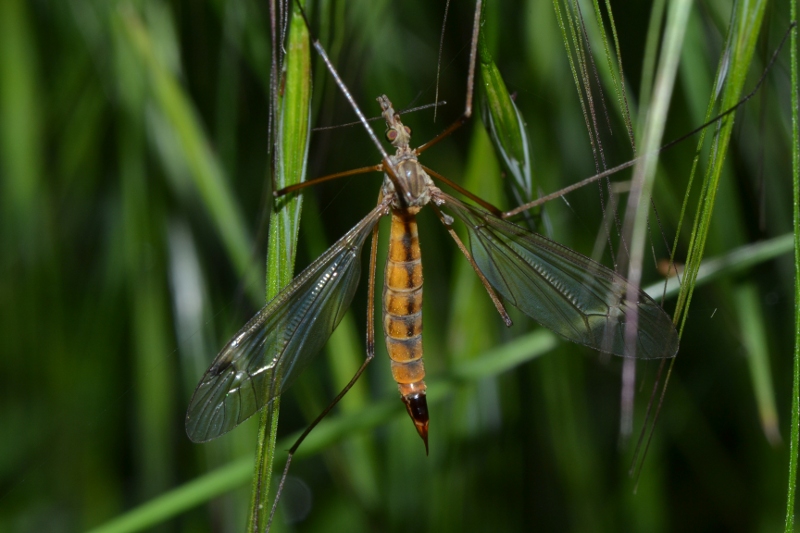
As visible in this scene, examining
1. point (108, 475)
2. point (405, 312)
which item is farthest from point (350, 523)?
point (405, 312)

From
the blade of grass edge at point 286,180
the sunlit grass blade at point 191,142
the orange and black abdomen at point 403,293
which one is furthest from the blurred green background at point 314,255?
the blade of grass edge at point 286,180

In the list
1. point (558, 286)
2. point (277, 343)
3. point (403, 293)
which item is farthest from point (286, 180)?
point (558, 286)

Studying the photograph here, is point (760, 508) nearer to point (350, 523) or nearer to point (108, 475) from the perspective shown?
point (350, 523)

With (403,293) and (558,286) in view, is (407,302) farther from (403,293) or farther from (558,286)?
(558,286)

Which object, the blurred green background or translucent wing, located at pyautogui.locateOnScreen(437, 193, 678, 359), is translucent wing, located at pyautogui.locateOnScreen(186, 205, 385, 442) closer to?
the blurred green background

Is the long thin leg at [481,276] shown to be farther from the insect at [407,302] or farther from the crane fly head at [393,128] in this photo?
the crane fly head at [393,128]

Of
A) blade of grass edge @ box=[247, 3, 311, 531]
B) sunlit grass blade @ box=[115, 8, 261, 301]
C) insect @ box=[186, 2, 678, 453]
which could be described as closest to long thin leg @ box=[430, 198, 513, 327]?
insect @ box=[186, 2, 678, 453]
